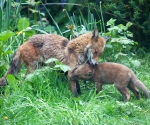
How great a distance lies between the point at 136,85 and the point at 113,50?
80.8 inches

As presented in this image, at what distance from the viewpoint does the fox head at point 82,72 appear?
770 cm

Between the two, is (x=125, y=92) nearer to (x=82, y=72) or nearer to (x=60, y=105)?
(x=82, y=72)

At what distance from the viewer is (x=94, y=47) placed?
8.21 m

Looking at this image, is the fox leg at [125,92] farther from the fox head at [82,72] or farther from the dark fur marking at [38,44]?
the dark fur marking at [38,44]

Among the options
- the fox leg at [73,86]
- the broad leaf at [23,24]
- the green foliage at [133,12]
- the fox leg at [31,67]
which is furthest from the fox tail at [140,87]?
the green foliage at [133,12]

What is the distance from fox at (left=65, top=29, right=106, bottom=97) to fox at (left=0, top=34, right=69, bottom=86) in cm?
20

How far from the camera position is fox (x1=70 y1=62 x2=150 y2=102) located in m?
7.57

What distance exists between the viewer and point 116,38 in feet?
30.5

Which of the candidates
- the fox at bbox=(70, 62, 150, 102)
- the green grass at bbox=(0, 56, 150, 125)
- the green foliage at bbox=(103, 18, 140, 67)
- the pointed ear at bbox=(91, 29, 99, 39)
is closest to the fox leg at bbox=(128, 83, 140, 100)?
the fox at bbox=(70, 62, 150, 102)

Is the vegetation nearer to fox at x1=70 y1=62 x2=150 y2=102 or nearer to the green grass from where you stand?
the green grass

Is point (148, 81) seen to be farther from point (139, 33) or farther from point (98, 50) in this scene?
point (139, 33)

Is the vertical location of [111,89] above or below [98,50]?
below

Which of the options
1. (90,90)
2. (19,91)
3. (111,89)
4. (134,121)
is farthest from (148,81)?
(19,91)

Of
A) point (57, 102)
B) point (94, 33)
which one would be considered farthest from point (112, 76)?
point (57, 102)
